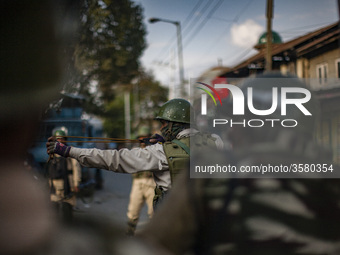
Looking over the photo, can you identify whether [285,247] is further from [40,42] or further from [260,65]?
[260,65]

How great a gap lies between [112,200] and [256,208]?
7923mm

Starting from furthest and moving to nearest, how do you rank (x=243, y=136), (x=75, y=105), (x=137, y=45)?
(x=137, y=45) → (x=75, y=105) → (x=243, y=136)

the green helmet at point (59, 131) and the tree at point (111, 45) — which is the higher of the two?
the tree at point (111, 45)

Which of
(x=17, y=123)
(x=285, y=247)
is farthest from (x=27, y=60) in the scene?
(x=285, y=247)

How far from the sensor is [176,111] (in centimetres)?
318

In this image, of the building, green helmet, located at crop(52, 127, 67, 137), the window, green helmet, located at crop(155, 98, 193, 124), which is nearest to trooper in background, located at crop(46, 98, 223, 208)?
green helmet, located at crop(155, 98, 193, 124)

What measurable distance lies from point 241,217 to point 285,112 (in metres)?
0.74

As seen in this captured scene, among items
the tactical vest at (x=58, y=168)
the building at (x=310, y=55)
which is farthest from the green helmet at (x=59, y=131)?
the building at (x=310, y=55)

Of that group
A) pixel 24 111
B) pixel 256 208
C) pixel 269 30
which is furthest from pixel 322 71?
pixel 24 111

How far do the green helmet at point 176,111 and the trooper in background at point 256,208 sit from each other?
6.57 ft

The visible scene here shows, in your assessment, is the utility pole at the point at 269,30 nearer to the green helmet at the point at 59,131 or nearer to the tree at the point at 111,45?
the tree at the point at 111,45

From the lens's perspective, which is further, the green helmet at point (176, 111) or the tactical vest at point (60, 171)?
the tactical vest at point (60, 171)

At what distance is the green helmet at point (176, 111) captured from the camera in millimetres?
3130

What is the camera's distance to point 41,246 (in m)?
A: 1.03
